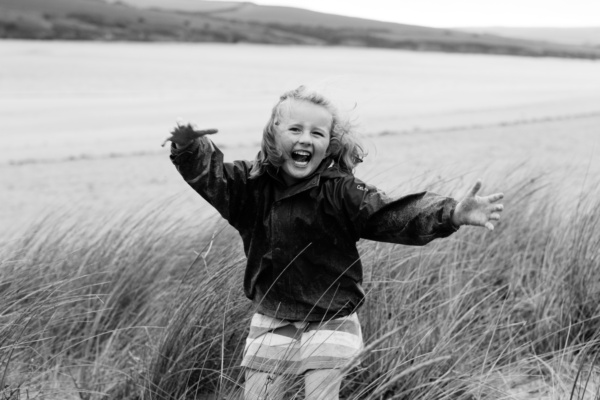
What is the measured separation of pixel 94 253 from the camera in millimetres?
3791

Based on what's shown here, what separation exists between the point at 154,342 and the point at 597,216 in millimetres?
2033

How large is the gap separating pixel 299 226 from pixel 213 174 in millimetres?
302

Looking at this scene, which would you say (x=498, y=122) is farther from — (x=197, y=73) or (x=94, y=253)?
(x=197, y=73)

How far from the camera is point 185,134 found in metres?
2.41

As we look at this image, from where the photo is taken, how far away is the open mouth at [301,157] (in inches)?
98.5

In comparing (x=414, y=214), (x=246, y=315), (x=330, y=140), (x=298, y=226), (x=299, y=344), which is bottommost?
(x=246, y=315)

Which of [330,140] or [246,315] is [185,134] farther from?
[246,315]

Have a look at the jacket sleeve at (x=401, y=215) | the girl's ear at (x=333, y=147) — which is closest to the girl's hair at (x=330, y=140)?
the girl's ear at (x=333, y=147)

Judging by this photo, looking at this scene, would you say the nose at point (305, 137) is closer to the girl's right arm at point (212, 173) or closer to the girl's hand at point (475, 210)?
the girl's right arm at point (212, 173)

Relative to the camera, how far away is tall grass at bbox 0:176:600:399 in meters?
2.77

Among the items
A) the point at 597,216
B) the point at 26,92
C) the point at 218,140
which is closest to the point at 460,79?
the point at 26,92

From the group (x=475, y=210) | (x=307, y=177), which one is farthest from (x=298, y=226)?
(x=475, y=210)

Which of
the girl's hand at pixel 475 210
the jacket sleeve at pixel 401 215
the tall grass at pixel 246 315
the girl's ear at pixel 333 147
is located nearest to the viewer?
the girl's hand at pixel 475 210

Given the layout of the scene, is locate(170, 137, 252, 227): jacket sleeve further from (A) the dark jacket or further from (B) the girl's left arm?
(B) the girl's left arm
